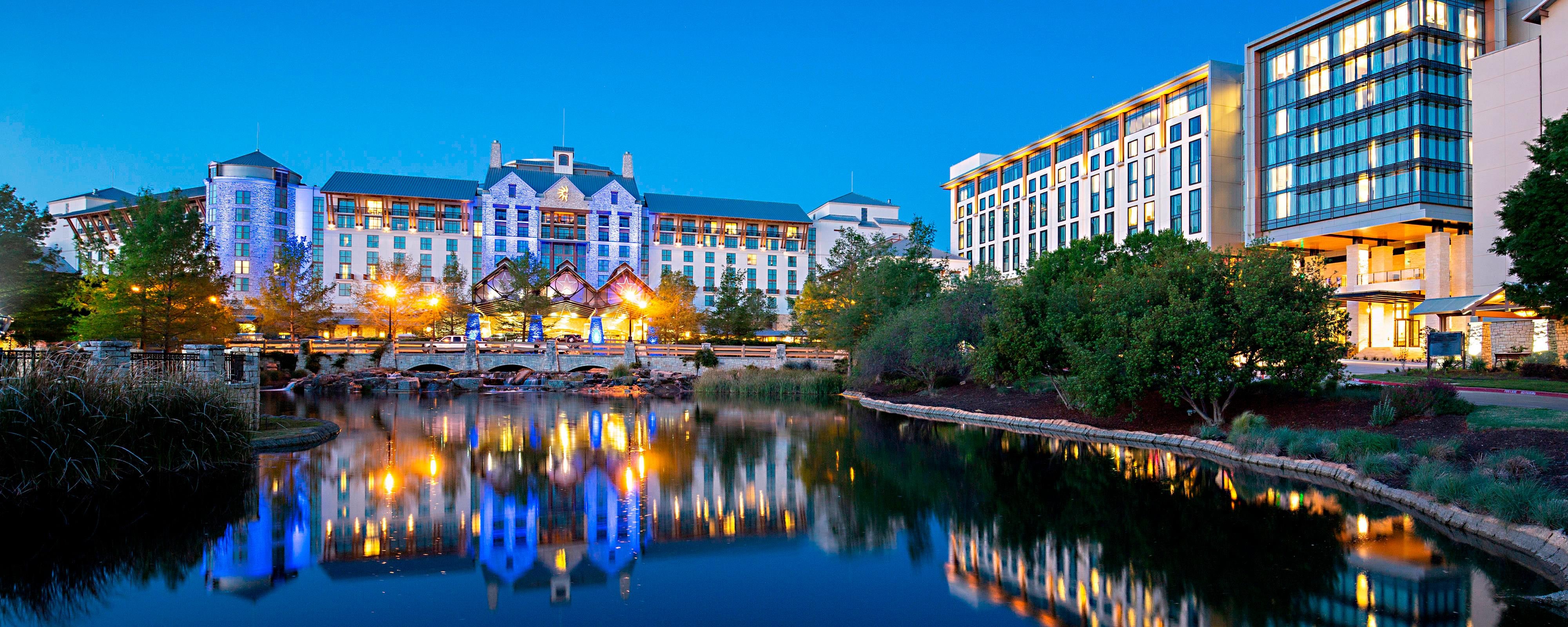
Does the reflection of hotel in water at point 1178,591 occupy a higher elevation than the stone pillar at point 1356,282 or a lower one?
lower

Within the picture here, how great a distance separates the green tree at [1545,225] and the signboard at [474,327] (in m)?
46.5

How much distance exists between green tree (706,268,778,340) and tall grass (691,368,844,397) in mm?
17053

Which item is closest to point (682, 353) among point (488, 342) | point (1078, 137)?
point (488, 342)

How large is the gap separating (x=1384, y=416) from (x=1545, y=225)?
34.6 feet

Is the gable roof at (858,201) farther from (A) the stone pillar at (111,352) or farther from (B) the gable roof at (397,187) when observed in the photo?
(A) the stone pillar at (111,352)

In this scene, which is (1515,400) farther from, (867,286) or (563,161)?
(563,161)

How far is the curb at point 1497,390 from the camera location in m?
20.5

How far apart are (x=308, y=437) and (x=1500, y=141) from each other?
159ft

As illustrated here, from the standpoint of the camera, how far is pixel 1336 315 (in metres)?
19.5

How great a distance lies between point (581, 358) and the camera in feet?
158

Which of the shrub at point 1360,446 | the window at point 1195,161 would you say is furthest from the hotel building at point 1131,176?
the shrub at point 1360,446

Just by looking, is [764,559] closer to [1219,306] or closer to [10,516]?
[10,516]

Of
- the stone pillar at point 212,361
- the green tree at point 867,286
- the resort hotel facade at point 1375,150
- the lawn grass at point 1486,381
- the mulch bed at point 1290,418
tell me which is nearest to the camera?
the mulch bed at point 1290,418

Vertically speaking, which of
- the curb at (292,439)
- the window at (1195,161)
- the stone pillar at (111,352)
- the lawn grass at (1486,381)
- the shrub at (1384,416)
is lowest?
the curb at (292,439)
